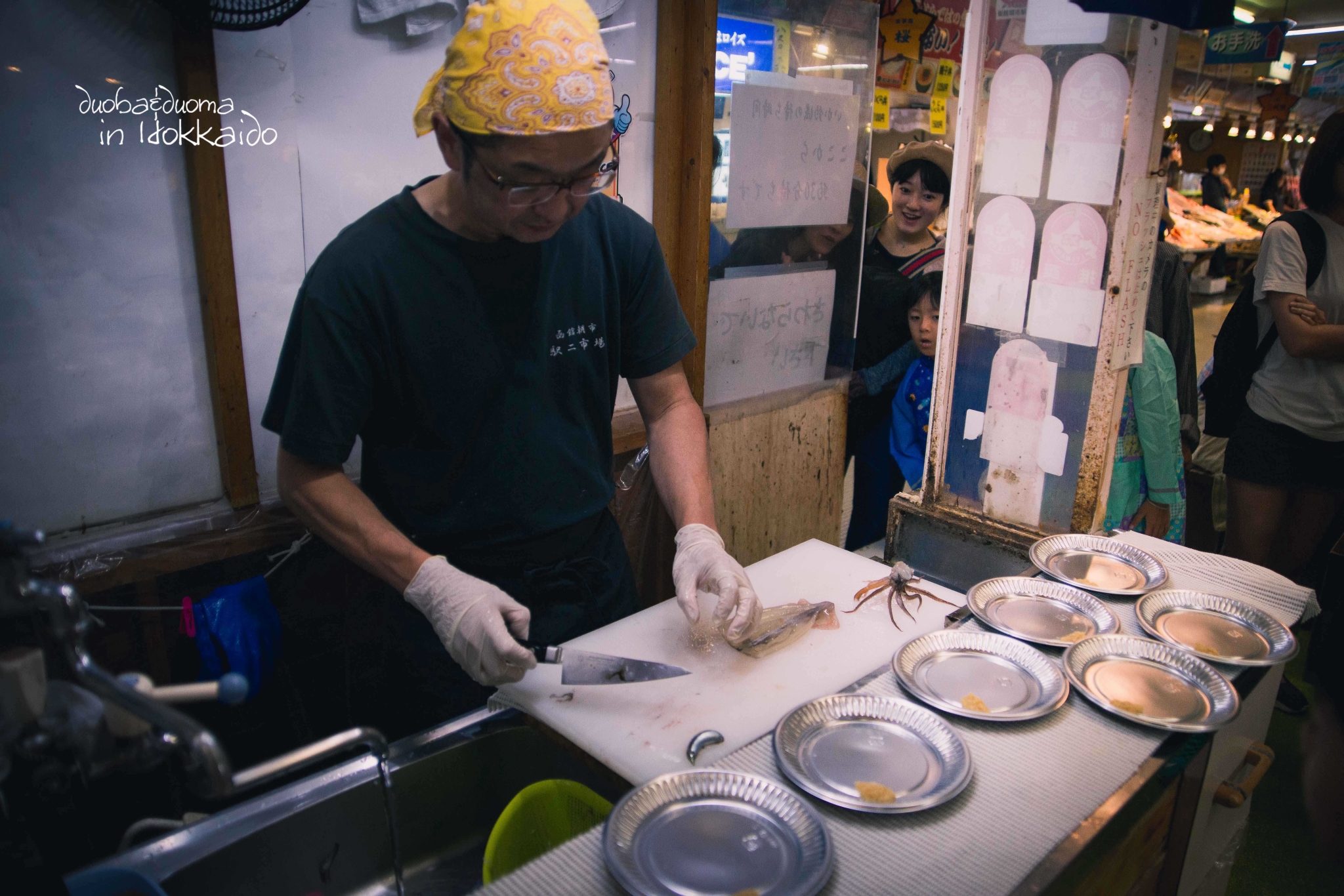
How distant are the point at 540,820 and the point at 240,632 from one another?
1.33 m

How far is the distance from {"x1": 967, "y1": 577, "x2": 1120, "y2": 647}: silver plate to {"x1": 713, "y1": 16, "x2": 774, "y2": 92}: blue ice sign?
6.84 ft

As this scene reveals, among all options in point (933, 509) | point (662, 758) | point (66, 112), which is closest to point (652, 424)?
point (662, 758)

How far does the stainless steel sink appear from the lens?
1.18 m

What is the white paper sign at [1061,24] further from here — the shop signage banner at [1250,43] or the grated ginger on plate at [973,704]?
the shop signage banner at [1250,43]

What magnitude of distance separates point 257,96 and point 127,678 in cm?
188

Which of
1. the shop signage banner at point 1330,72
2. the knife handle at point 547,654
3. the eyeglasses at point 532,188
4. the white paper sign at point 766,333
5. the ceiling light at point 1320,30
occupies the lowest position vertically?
the knife handle at point 547,654

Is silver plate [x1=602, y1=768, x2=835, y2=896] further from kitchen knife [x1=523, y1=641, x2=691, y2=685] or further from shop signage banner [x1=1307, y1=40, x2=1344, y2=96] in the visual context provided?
shop signage banner [x1=1307, y1=40, x2=1344, y2=96]

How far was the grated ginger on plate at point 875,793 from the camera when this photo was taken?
1179 millimetres

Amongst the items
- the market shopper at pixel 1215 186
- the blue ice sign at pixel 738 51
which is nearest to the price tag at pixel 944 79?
the blue ice sign at pixel 738 51

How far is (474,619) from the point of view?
4.87ft

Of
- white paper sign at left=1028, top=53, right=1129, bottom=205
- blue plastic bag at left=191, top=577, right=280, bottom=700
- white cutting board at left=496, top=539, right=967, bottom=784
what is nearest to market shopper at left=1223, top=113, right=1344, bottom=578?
white paper sign at left=1028, top=53, right=1129, bottom=205

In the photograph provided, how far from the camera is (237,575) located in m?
2.42

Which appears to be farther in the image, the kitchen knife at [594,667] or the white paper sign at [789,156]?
the white paper sign at [789,156]

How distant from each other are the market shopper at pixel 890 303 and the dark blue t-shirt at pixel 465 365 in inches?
82.1
